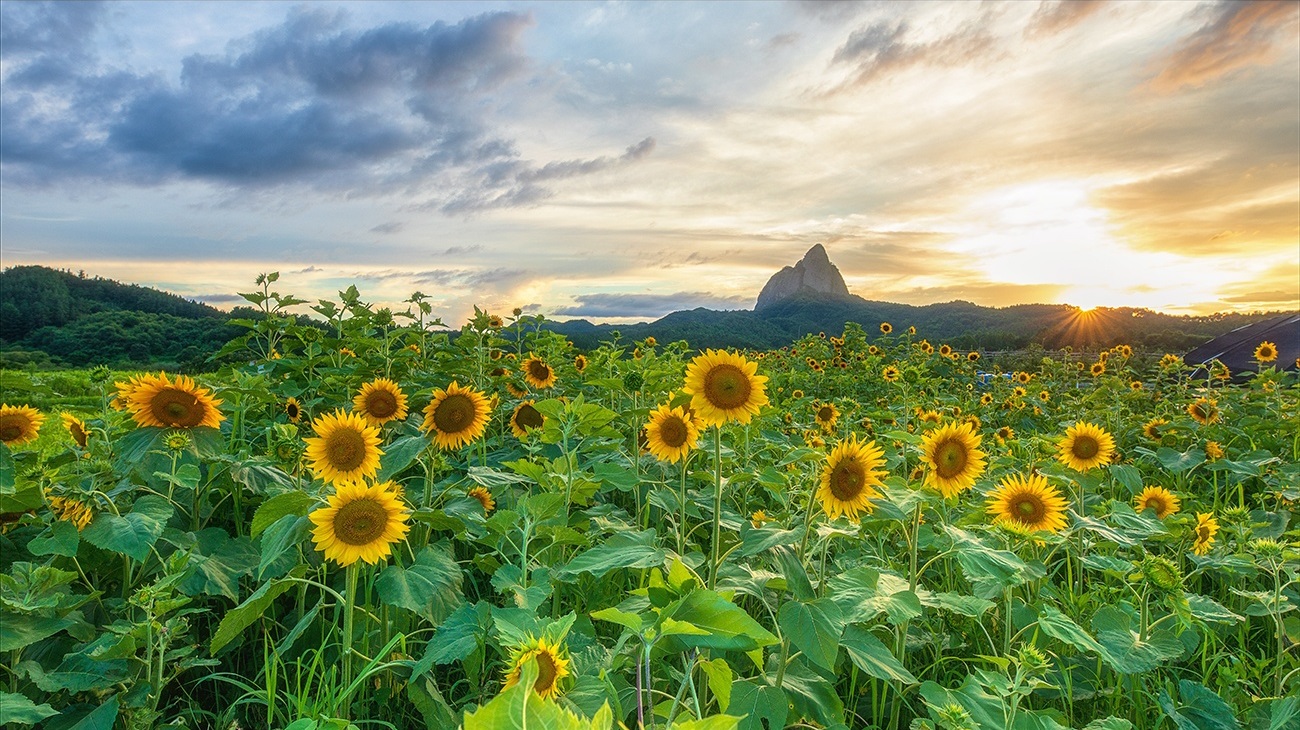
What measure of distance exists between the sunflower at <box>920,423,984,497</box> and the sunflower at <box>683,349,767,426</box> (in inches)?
25.1

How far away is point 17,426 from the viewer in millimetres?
2783

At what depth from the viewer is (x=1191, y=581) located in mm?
3561

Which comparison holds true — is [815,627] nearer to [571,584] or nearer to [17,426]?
[571,584]

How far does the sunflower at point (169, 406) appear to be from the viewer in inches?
92.1

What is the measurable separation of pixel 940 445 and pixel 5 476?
307 cm

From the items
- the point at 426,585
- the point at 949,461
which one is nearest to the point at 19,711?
the point at 426,585

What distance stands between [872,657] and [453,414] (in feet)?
5.95

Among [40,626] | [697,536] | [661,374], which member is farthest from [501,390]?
[40,626]

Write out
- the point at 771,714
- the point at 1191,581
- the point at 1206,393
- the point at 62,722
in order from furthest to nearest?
1. the point at 1206,393
2. the point at 1191,581
3. the point at 62,722
4. the point at 771,714

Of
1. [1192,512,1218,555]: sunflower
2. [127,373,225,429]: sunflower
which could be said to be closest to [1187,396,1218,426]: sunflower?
[1192,512,1218,555]: sunflower

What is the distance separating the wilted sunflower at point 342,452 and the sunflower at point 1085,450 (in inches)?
130

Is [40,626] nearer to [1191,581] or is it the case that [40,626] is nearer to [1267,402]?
[1191,581]

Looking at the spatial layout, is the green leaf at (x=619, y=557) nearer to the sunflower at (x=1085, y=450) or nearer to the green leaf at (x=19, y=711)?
the green leaf at (x=19, y=711)

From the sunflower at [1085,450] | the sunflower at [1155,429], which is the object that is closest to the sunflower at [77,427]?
the sunflower at [1085,450]
